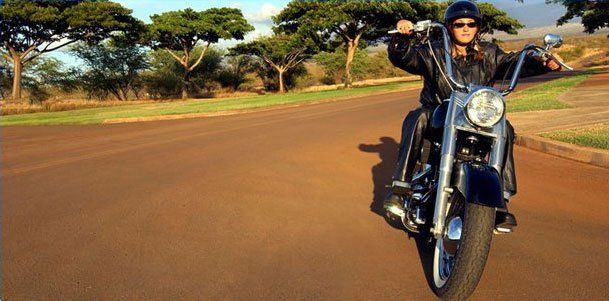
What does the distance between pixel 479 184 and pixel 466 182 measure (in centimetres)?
8

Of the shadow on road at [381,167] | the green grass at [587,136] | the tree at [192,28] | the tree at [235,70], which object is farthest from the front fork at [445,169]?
the tree at [235,70]

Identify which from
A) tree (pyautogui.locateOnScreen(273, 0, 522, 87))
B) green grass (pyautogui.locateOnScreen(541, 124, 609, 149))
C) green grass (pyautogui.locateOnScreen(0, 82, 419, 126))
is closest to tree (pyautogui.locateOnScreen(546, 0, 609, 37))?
tree (pyautogui.locateOnScreen(273, 0, 522, 87))

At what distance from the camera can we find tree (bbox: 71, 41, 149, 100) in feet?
137

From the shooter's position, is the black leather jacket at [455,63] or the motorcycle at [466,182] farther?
the black leather jacket at [455,63]

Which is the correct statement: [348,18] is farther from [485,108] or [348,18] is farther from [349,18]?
[485,108]

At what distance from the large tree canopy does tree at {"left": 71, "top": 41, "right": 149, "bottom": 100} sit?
35.1 m

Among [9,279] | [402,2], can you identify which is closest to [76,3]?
[402,2]

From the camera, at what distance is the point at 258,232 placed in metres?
3.92

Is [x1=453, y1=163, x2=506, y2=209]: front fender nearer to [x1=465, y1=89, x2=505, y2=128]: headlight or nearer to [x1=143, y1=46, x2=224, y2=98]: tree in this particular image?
[x1=465, y1=89, x2=505, y2=128]: headlight

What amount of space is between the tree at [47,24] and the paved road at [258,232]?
26.1 meters

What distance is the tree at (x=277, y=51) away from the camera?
43000mm

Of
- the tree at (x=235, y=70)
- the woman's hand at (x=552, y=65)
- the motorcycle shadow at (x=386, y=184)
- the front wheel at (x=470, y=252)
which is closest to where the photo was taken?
the front wheel at (x=470, y=252)

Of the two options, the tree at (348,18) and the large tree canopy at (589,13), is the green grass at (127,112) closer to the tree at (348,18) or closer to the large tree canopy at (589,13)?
the tree at (348,18)

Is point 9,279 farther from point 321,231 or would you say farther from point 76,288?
point 321,231
